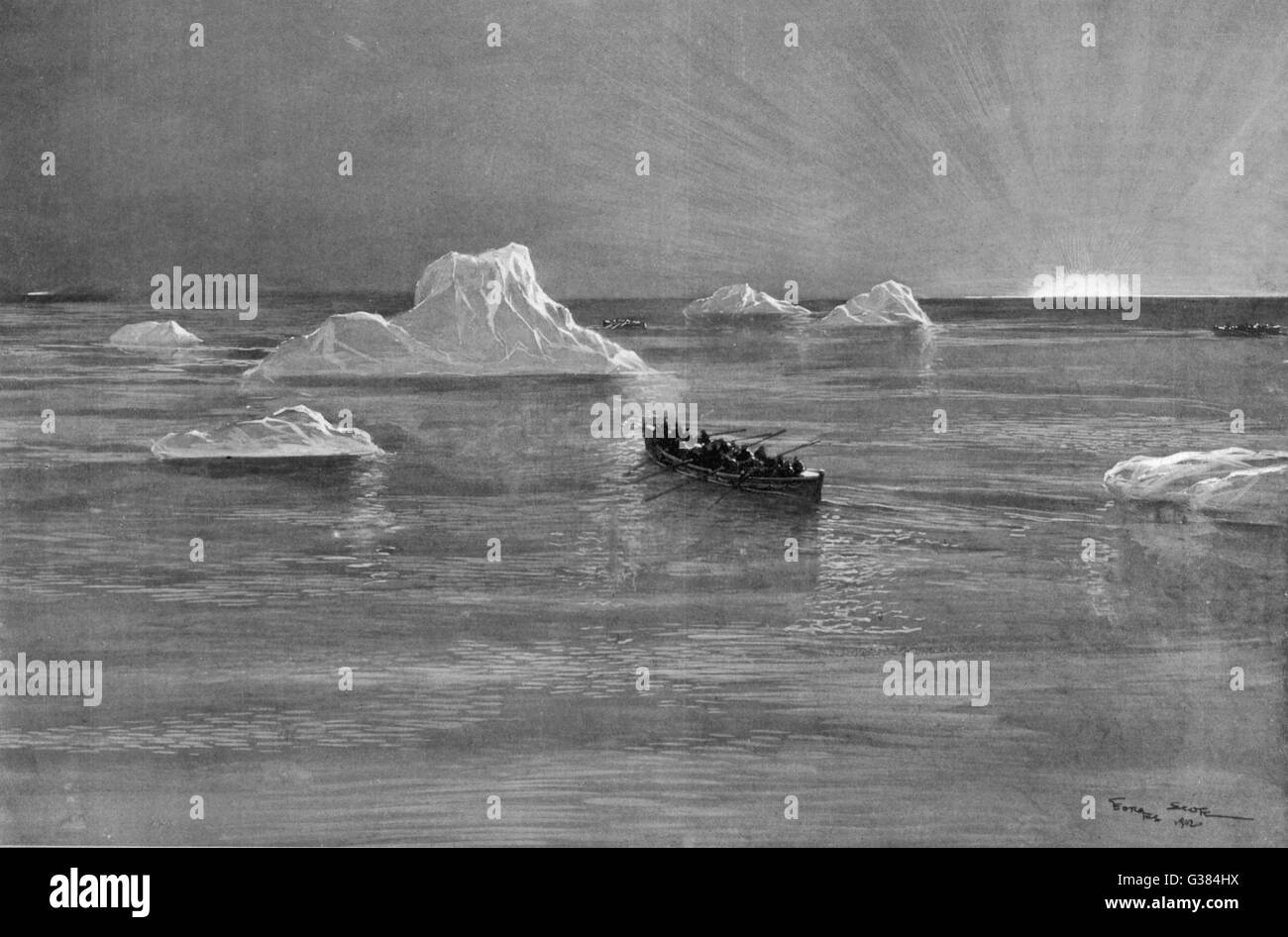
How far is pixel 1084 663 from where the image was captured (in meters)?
4.93

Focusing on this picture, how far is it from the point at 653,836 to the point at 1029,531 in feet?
7.50

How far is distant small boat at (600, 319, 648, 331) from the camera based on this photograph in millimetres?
5008

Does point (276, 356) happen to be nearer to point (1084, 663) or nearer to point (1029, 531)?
point (1029, 531)

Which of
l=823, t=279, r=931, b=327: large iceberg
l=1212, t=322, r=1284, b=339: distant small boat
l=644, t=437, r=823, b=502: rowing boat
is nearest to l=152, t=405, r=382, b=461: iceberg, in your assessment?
l=644, t=437, r=823, b=502: rowing boat

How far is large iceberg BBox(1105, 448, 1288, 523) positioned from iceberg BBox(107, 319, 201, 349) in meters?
4.51

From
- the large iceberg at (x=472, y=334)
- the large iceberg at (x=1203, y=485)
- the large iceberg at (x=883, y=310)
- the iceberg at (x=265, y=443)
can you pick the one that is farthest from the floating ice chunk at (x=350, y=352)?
the large iceberg at (x=1203, y=485)

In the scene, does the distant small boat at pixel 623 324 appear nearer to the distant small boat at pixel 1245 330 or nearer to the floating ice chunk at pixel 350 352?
the floating ice chunk at pixel 350 352

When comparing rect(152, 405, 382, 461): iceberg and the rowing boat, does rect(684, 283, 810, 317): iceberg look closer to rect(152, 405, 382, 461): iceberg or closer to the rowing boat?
the rowing boat

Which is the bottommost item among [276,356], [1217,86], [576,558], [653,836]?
[653,836]
